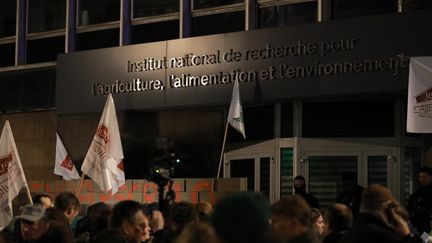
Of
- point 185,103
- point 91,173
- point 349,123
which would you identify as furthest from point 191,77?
point 91,173

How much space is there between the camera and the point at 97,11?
18.3 meters

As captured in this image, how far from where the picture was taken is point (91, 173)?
39.8 ft

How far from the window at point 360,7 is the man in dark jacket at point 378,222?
8.65 meters

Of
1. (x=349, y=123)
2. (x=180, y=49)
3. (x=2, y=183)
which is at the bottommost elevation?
(x=2, y=183)

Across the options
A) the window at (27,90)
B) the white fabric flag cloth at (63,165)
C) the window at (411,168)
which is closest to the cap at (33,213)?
the white fabric flag cloth at (63,165)

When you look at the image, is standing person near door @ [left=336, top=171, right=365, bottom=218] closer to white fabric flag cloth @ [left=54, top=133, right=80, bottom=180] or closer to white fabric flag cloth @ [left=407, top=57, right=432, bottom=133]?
white fabric flag cloth @ [left=407, top=57, right=432, bottom=133]

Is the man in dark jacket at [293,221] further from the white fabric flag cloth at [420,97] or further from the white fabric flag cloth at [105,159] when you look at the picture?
→ the white fabric flag cloth at [105,159]

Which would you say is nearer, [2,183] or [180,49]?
[2,183]

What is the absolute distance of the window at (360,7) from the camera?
14.3 m

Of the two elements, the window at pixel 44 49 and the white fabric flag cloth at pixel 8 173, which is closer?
the white fabric flag cloth at pixel 8 173

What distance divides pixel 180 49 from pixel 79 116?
3.16 metres

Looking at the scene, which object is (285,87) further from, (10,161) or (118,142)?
(10,161)

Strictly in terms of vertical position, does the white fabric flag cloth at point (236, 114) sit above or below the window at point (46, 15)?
below

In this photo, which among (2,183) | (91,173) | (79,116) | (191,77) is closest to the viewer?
(2,183)
